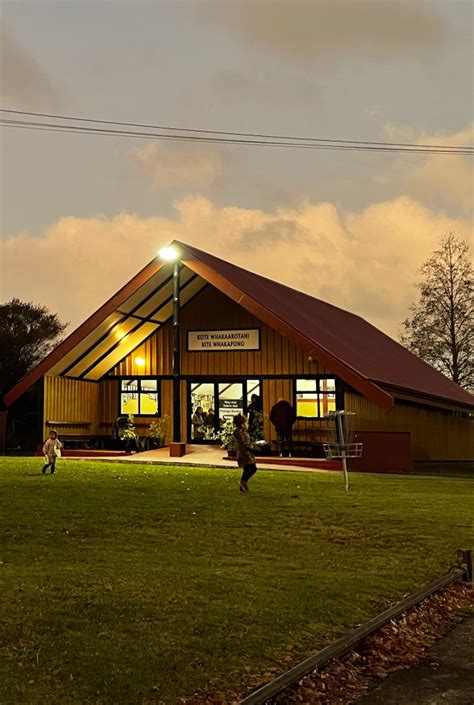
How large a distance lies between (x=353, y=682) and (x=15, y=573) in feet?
11.8

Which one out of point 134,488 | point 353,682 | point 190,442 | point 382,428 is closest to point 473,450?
point 382,428

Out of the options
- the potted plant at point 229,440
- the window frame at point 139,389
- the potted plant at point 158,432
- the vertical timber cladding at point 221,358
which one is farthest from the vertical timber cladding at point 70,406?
the potted plant at point 229,440

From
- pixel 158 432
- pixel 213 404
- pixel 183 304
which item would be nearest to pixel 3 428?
pixel 158 432

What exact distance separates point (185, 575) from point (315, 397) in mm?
19029

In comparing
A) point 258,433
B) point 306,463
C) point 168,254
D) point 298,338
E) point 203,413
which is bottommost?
point 306,463

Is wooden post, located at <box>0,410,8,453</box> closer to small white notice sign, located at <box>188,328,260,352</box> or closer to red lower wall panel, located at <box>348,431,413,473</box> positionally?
small white notice sign, located at <box>188,328,260,352</box>

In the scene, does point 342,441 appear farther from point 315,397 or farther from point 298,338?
point 315,397

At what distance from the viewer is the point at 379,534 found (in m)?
10.3

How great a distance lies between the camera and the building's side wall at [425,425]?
24.7m

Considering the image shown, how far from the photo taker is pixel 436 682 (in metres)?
5.12

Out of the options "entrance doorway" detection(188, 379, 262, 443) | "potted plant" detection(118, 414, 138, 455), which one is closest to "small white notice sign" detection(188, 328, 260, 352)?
"entrance doorway" detection(188, 379, 262, 443)

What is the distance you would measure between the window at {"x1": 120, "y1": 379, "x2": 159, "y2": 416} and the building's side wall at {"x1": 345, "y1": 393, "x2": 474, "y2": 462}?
7866mm

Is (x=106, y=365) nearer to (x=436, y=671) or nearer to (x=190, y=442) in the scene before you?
(x=190, y=442)

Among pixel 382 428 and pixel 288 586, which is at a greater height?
pixel 382 428
